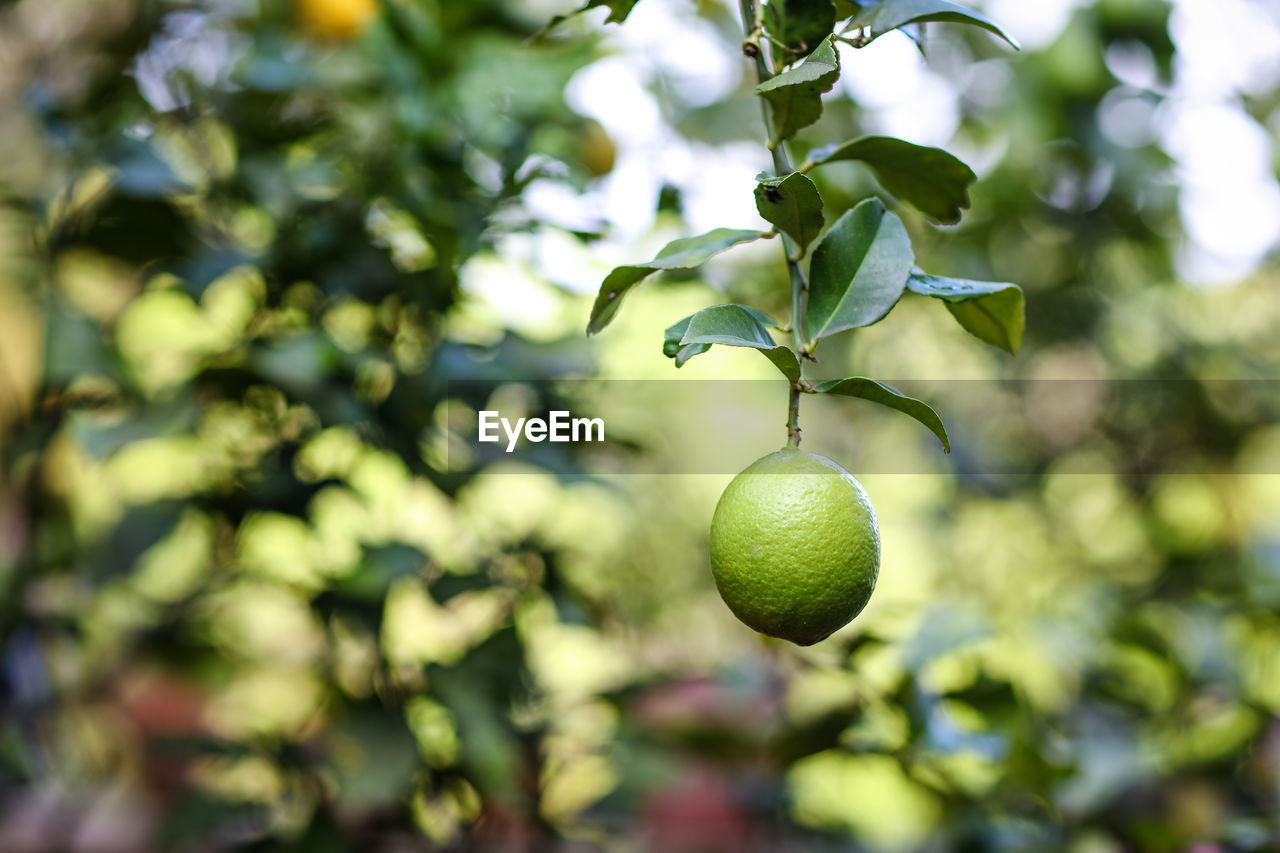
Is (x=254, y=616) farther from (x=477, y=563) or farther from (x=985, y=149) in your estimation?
(x=985, y=149)

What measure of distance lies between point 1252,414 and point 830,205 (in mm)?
928

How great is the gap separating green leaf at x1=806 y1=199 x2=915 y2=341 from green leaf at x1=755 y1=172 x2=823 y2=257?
0.05 feet

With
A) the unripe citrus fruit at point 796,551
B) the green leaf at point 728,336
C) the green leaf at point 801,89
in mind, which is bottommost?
the unripe citrus fruit at point 796,551

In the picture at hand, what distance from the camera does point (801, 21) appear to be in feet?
1.12

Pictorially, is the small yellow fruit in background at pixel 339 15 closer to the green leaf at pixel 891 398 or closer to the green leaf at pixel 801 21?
the green leaf at pixel 801 21

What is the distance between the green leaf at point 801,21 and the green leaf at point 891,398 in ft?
0.45

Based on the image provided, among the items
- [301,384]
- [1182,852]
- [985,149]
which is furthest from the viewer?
[985,149]

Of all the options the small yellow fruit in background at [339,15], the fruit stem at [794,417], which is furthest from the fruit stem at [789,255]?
the small yellow fruit in background at [339,15]

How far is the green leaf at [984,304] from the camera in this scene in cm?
33

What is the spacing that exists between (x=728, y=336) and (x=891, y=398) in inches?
2.3

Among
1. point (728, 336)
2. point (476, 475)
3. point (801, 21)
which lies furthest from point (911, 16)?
point (476, 475)

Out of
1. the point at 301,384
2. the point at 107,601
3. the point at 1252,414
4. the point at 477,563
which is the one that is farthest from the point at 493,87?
the point at 1252,414

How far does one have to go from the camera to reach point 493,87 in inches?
29.3

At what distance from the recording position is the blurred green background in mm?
789
